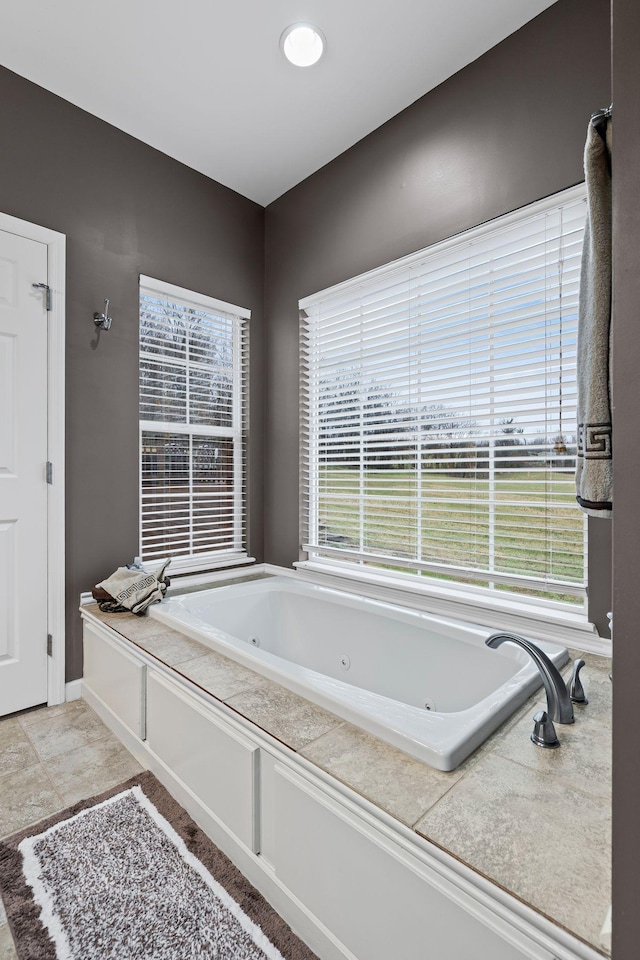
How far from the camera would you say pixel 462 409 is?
2146 mm

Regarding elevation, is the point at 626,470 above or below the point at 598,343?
below

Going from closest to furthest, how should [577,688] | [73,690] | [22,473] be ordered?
[577,688]
[22,473]
[73,690]

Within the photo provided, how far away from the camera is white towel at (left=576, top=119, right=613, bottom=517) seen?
71 cm

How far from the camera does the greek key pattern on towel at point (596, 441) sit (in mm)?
719

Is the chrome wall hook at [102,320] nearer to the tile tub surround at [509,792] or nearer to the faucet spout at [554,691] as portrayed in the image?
the tile tub surround at [509,792]

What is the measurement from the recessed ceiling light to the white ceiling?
29mm

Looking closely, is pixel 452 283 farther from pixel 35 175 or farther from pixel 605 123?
pixel 35 175

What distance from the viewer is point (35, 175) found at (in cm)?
223

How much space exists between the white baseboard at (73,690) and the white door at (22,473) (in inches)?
3.7

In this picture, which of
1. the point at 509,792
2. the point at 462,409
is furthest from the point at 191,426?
the point at 509,792

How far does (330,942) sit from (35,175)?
2.99 meters

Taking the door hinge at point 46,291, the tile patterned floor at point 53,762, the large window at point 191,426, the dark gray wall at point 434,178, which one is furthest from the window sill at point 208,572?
the door hinge at point 46,291

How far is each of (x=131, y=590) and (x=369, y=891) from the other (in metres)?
1.63

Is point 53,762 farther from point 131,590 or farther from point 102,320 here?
point 102,320
